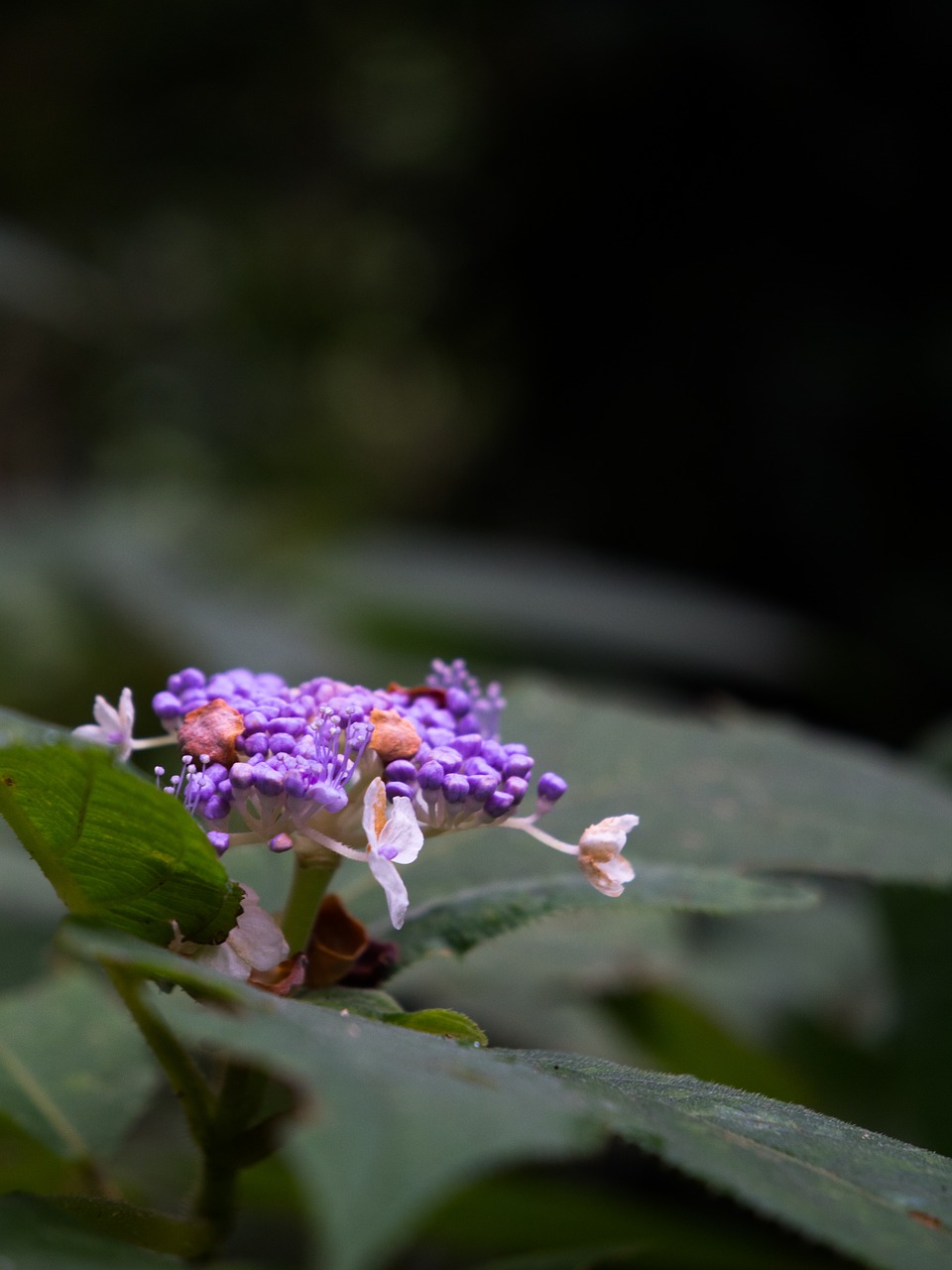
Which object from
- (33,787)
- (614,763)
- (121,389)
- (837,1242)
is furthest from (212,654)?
(121,389)

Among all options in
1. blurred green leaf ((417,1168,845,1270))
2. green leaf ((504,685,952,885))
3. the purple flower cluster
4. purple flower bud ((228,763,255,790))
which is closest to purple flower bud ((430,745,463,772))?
the purple flower cluster

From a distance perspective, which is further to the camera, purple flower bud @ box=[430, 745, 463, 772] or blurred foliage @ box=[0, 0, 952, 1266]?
blurred foliage @ box=[0, 0, 952, 1266]

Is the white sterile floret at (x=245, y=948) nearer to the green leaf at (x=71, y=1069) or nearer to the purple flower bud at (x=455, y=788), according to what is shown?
the purple flower bud at (x=455, y=788)

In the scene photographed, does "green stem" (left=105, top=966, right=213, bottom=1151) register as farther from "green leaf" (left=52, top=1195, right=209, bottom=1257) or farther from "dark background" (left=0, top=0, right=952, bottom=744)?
"dark background" (left=0, top=0, right=952, bottom=744)

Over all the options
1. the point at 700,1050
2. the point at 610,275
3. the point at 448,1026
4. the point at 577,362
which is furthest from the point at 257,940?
the point at 610,275

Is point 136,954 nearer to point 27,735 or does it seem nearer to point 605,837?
point 27,735
